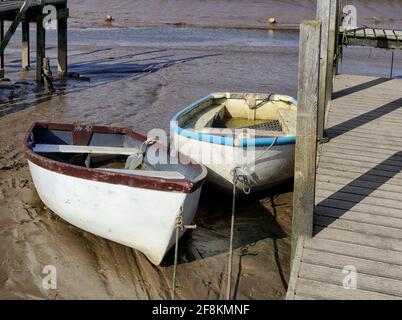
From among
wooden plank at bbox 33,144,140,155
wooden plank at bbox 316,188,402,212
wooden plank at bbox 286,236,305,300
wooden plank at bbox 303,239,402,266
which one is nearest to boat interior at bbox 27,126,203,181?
wooden plank at bbox 33,144,140,155

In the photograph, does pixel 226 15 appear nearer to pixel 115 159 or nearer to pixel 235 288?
pixel 115 159

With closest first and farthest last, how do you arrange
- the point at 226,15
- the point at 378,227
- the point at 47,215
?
the point at 378,227, the point at 47,215, the point at 226,15

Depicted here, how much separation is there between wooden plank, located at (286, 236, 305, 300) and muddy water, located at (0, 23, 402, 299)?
75 centimetres

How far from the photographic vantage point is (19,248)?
632cm

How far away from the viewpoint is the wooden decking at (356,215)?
4.69 meters

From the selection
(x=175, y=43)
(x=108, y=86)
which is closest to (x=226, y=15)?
(x=175, y=43)

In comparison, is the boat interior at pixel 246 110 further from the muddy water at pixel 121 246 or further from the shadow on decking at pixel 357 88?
the muddy water at pixel 121 246

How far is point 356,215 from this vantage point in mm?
5754

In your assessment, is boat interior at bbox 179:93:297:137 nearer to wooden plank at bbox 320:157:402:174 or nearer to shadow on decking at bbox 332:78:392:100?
shadow on decking at bbox 332:78:392:100

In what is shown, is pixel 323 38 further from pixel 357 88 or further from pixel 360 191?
pixel 357 88

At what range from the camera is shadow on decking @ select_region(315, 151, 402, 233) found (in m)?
5.88

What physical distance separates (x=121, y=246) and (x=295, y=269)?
2406mm

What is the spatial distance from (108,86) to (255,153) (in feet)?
29.9
